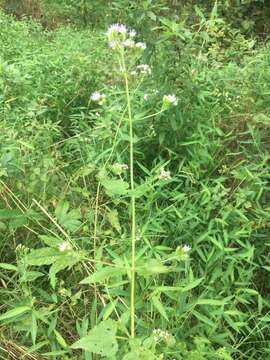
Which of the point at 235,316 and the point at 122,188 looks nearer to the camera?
the point at 122,188

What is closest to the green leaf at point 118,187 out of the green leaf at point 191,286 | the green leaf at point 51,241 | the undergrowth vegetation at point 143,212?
the undergrowth vegetation at point 143,212

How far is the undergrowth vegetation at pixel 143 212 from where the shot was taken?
1537mm

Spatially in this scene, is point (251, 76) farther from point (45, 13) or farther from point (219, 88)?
point (45, 13)

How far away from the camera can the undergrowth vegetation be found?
1.54 metres

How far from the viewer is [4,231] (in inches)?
74.7

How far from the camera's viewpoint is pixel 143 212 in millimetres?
2070

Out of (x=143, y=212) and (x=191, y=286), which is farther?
(x=143, y=212)

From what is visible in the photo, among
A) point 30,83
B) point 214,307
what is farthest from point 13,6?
point 214,307

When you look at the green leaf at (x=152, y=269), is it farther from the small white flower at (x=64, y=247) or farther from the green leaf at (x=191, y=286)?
the green leaf at (x=191, y=286)

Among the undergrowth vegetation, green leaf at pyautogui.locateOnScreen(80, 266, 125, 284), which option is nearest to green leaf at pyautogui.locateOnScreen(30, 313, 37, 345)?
the undergrowth vegetation

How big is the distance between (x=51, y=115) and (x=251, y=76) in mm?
1148

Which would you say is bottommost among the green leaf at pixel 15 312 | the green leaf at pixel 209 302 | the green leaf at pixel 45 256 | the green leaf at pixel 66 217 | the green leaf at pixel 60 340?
the green leaf at pixel 60 340

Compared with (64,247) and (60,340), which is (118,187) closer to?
(64,247)

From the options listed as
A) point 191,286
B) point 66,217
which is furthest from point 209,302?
point 66,217
